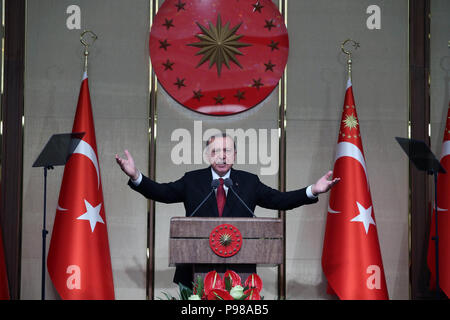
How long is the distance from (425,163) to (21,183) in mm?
3146

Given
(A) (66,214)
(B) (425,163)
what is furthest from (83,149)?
(B) (425,163)

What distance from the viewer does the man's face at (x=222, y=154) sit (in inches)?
140

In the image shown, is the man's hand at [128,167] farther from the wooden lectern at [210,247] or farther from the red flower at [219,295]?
the red flower at [219,295]

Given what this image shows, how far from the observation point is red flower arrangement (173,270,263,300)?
2277 millimetres

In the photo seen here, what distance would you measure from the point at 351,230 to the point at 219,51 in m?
1.82

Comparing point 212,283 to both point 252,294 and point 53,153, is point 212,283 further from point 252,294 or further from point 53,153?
point 53,153

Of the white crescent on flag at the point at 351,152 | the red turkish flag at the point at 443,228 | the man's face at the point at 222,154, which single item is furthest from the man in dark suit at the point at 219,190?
the red turkish flag at the point at 443,228

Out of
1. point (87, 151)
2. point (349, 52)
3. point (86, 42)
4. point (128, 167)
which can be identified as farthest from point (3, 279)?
point (349, 52)

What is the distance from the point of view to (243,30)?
5.05m

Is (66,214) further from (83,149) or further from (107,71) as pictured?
(107,71)

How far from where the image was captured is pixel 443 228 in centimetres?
462

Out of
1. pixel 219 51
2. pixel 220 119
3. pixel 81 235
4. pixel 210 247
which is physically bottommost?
pixel 81 235

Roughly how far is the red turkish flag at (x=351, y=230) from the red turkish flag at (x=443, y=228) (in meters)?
0.47

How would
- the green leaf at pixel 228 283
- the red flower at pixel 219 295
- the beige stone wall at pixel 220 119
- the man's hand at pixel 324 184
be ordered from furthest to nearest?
the beige stone wall at pixel 220 119 → the man's hand at pixel 324 184 → the green leaf at pixel 228 283 → the red flower at pixel 219 295
